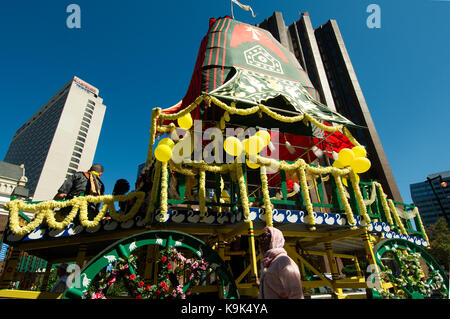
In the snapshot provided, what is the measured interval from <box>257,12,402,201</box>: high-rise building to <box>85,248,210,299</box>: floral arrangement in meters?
27.9

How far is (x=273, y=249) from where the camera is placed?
9.11ft

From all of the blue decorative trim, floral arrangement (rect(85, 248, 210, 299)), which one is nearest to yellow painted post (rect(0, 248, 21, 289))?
the blue decorative trim

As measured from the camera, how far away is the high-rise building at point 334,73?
1065 inches

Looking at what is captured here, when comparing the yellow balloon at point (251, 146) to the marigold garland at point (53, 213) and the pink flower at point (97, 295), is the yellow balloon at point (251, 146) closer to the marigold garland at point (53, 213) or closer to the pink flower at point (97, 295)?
the marigold garland at point (53, 213)

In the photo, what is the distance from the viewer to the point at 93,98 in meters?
102

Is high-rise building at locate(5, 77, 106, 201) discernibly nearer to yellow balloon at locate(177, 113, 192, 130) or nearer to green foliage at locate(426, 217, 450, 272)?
yellow balloon at locate(177, 113, 192, 130)

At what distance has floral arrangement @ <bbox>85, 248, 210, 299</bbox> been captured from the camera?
3074 mm

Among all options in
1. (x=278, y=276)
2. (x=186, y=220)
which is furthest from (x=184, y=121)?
(x=278, y=276)

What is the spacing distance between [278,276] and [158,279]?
1808 millimetres

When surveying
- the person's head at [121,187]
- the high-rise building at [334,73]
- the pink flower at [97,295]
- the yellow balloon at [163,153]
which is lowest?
the pink flower at [97,295]

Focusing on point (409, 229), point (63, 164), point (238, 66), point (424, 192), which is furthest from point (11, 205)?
point (424, 192)

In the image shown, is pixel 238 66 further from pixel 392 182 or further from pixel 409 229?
pixel 392 182

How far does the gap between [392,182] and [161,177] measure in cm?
2808

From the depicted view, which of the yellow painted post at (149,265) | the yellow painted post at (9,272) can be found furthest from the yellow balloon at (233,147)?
the yellow painted post at (9,272)
